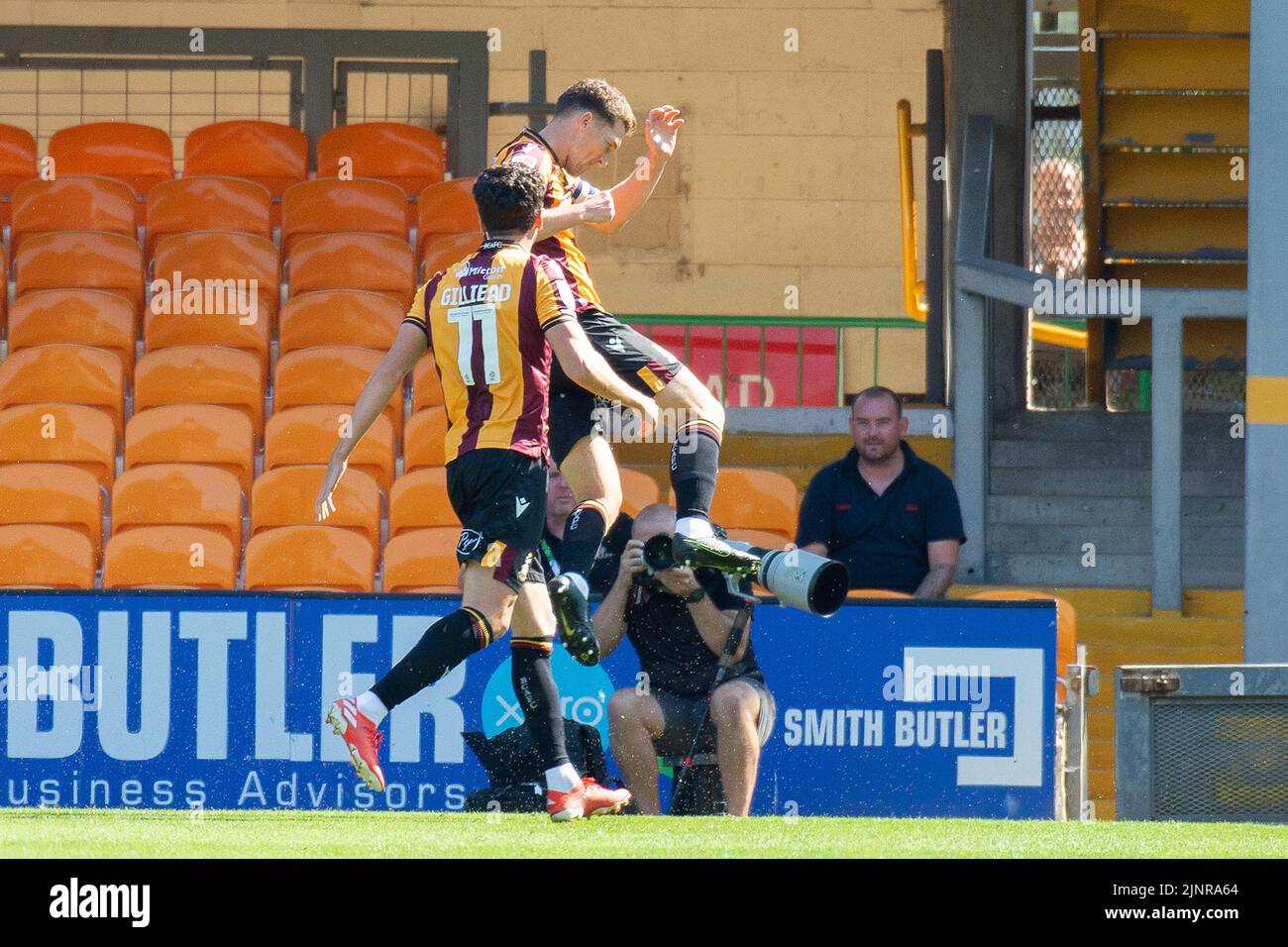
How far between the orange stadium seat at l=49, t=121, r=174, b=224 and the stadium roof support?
7.55 meters

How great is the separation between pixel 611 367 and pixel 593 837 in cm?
149

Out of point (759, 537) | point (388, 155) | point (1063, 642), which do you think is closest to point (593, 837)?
point (1063, 642)

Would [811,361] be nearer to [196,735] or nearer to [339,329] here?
[339,329]

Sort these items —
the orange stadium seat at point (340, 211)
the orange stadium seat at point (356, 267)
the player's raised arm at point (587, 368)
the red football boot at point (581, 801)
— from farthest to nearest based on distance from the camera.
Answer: the orange stadium seat at point (340, 211)
the orange stadium seat at point (356, 267)
the red football boot at point (581, 801)
the player's raised arm at point (587, 368)

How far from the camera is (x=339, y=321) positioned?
1082 centimetres

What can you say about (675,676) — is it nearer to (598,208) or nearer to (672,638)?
(672,638)

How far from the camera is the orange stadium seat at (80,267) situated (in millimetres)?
11234

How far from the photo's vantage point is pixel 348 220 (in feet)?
38.5

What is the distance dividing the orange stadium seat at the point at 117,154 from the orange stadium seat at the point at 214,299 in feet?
6.16

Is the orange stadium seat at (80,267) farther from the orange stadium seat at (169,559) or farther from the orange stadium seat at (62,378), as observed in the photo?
the orange stadium seat at (169,559)

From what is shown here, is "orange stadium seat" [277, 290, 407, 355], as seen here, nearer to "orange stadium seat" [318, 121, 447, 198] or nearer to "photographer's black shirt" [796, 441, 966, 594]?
"orange stadium seat" [318, 121, 447, 198]

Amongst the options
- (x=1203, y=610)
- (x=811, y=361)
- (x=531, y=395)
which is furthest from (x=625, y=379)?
(x=811, y=361)

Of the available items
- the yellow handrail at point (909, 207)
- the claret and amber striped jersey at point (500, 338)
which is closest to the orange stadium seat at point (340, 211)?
the yellow handrail at point (909, 207)

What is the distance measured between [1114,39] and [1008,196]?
110 centimetres
